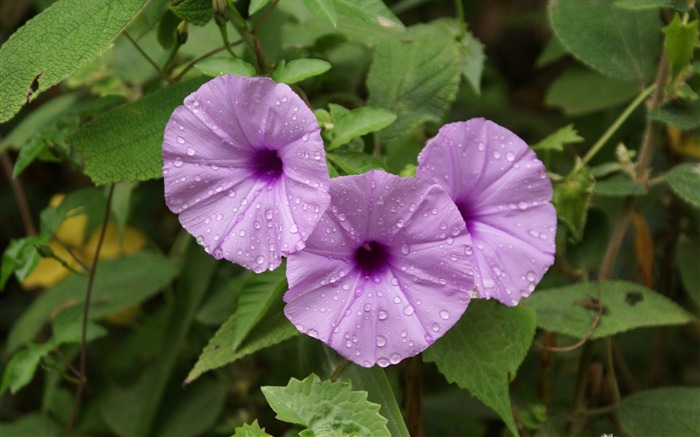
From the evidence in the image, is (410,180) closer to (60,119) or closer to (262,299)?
(262,299)

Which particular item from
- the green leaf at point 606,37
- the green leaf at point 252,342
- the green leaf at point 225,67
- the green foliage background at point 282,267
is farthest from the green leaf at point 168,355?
the green leaf at point 606,37

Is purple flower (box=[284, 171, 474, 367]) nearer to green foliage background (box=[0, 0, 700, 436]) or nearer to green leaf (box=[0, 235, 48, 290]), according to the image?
green foliage background (box=[0, 0, 700, 436])

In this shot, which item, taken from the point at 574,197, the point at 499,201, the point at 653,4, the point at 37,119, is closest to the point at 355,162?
the point at 499,201

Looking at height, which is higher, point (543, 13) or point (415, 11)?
point (415, 11)

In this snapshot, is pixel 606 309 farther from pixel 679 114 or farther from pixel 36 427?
pixel 36 427

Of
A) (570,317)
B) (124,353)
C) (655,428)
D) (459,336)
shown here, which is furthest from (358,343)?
(124,353)
